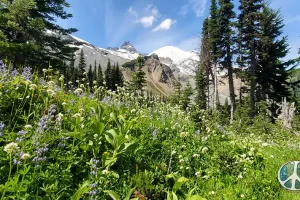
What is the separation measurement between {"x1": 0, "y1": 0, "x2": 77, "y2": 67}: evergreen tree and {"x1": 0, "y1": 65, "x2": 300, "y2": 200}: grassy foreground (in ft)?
51.3

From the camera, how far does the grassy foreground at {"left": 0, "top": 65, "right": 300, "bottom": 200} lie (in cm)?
247

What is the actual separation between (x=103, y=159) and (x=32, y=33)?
19.7 metres

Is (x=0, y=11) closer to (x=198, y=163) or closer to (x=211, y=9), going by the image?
(x=198, y=163)

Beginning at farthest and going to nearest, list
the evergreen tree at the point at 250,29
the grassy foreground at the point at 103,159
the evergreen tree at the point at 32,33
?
1. the evergreen tree at the point at 250,29
2. the evergreen tree at the point at 32,33
3. the grassy foreground at the point at 103,159

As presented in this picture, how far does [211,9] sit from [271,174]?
31450 mm

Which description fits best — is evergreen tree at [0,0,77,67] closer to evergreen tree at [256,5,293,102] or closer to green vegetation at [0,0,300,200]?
green vegetation at [0,0,300,200]

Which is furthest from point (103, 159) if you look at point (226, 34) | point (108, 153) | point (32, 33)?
point (226, 34)

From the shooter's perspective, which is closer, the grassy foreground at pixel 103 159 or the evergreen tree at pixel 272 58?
the grassy foreground at pixel 103 159

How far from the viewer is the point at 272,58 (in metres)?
29.1

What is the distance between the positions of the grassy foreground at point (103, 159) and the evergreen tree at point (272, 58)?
26509 mm

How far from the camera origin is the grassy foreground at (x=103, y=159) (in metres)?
2.47

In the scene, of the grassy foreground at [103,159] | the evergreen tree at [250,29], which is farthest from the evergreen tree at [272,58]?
the grassy foreground at [103,159]

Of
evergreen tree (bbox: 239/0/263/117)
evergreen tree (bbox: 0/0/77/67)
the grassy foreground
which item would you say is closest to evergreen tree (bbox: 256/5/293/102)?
evergreen tree (bbox: 239/0/263/117)

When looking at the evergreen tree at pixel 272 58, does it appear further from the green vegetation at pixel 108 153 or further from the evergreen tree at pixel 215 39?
the green vegetation at pixel 108 153
